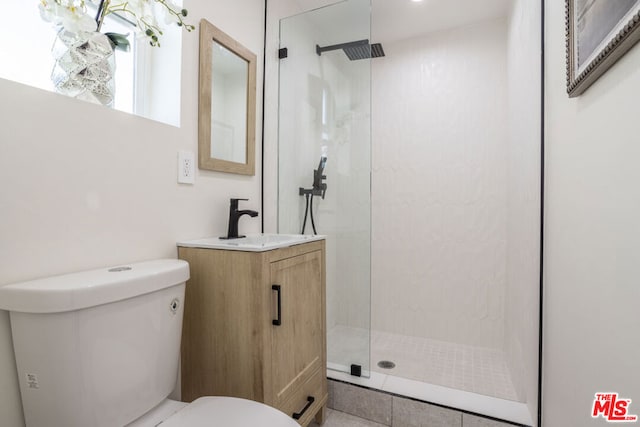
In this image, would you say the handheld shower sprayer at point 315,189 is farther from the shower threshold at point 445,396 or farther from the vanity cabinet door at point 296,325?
the shower threshold at point 445,396

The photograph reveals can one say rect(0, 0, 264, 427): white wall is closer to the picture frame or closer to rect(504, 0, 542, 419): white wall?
the picture frame

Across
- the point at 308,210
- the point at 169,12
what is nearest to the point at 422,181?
the point at 308,210

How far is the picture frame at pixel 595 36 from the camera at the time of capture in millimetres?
626

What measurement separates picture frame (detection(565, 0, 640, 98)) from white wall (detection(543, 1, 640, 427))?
0.03 metres

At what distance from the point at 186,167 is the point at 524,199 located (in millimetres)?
1645

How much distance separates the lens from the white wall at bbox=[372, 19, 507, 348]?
2.29 m

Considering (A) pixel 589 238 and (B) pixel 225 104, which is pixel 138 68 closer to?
(B) pixel 225 104

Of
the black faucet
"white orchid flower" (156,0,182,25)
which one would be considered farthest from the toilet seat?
"white orchid flower" (156,0,182,25)

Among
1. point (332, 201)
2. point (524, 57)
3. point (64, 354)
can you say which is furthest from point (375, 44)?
point (64, 354)

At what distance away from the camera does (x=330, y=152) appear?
6.45ft

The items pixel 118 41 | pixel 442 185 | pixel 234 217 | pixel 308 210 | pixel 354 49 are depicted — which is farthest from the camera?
pixel 442 185

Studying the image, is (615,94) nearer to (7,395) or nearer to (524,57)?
(524,57)

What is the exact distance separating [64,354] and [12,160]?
51cm

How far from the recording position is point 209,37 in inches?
57.1
